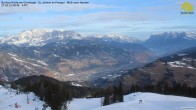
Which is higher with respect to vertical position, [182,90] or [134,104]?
[134,104]

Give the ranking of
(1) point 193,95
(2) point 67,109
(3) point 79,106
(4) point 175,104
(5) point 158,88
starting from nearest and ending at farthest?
(4) point 175,104 → (2) point 67,109 → (3) point 79,106 → (1) point 193,95 → (5) point 158,88

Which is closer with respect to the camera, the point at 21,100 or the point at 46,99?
the point at 46,99

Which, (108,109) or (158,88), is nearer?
(108,109)

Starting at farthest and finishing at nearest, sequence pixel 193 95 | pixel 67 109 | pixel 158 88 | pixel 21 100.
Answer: pixel 158 88, pixel 193 95, pixel 21 100, pixel 67 109

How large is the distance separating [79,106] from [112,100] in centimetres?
1363

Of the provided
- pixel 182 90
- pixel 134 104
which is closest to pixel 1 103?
pixel 182 90

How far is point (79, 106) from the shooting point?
133 m

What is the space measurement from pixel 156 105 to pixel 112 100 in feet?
184

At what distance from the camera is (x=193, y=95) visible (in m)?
158

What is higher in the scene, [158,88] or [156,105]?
[156,105]

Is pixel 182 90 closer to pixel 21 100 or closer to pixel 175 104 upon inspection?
pixel 21 100

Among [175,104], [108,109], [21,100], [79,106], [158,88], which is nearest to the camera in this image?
[108,109]

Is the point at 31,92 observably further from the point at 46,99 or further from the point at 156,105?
the point at 156,105

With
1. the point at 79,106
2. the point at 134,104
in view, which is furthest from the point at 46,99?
the point at 134,104
